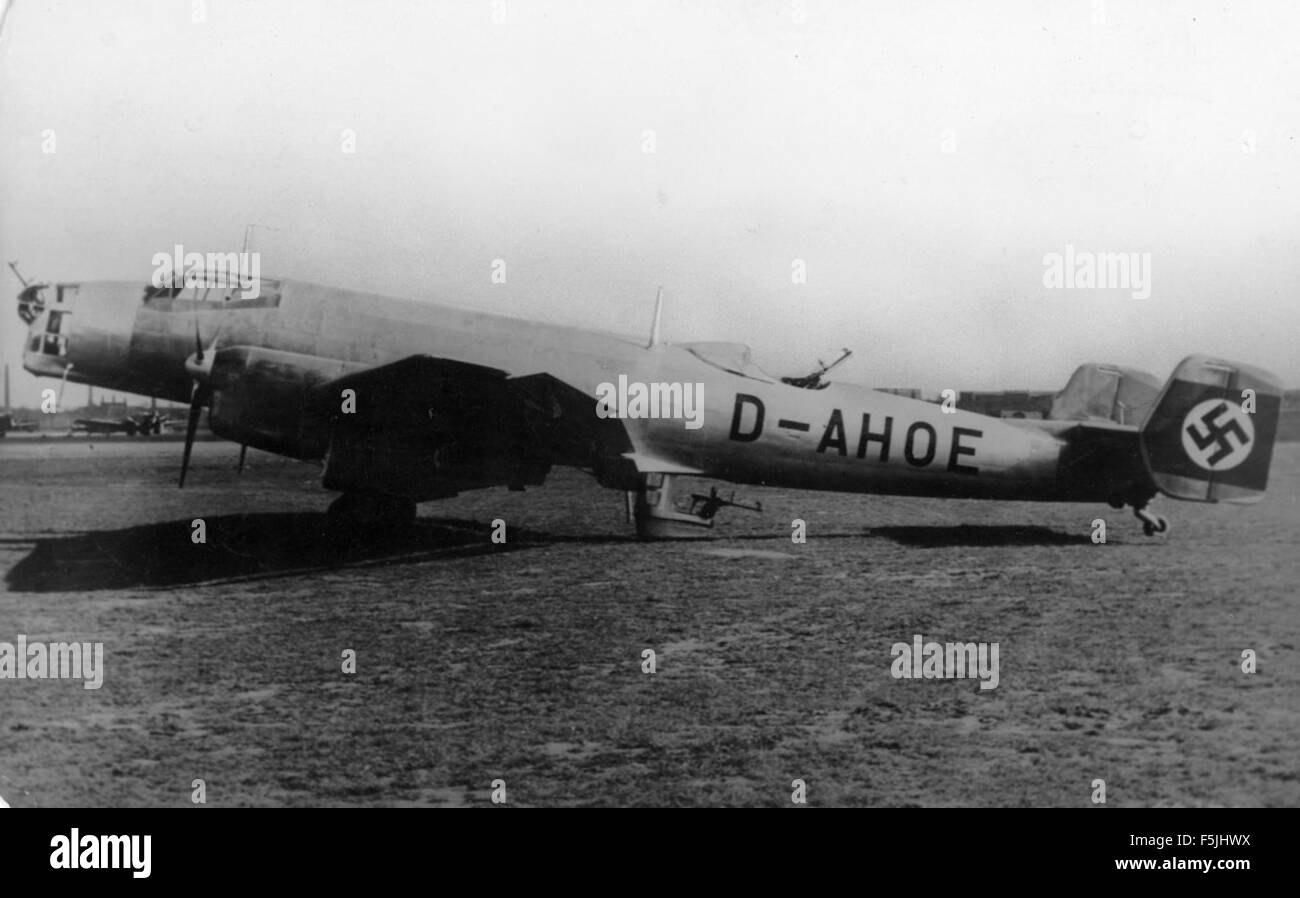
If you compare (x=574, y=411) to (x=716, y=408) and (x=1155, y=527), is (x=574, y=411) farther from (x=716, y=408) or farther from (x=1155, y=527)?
(x=1155, y=527)

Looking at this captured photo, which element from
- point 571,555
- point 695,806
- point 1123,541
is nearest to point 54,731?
point 695,806

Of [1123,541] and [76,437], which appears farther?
[76,437]

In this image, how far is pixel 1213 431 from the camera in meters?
6.84

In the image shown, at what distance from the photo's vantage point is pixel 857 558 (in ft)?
23.5

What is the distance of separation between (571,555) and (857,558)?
2291 millimetres

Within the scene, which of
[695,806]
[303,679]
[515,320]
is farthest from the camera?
[515,320]

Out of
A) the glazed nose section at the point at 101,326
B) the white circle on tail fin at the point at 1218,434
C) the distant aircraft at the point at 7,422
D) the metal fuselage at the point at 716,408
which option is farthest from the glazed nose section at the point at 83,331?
the white circle on tail fin at the point at 1218,434

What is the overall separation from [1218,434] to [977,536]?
1991mm

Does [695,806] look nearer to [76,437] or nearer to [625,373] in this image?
[625,373]

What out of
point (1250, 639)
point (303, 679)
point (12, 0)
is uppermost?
point (12, 0)

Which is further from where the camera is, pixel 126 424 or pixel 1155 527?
pixel 126 424

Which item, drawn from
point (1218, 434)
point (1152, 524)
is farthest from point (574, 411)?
point (1218, 434)

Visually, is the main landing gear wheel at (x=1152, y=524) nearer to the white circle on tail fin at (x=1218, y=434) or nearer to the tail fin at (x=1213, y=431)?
the tail fin at (x=1213, y=431)

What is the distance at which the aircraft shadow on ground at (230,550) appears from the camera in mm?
6441
